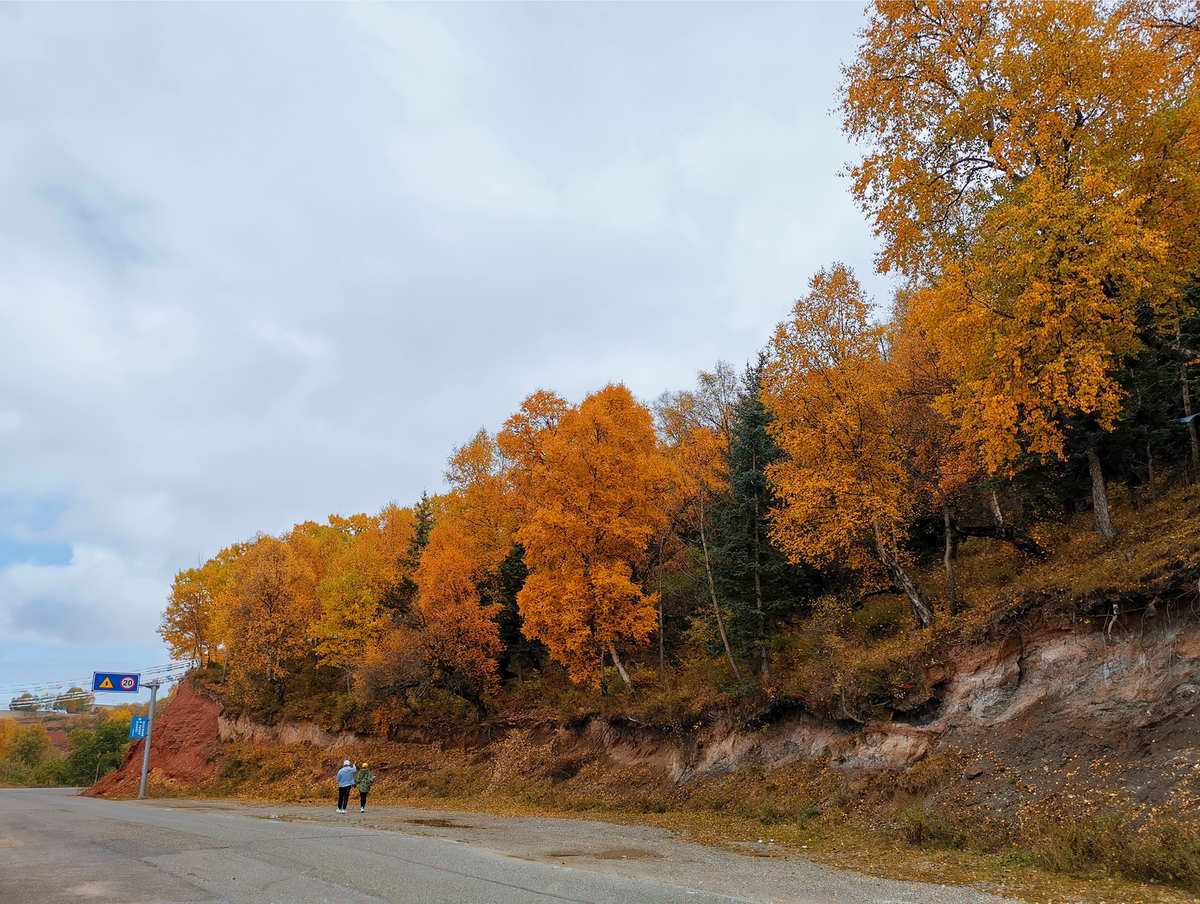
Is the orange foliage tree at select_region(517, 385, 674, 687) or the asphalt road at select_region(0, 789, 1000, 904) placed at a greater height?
the orange foliage tree at select_region(517, 385, 674, 687)

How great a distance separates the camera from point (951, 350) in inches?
705

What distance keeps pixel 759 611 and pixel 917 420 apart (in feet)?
26.5

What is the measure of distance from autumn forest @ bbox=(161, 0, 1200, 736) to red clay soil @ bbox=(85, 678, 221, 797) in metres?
22.0

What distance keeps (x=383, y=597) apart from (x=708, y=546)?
890 inches

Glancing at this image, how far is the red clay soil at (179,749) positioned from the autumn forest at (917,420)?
22038 millimetres

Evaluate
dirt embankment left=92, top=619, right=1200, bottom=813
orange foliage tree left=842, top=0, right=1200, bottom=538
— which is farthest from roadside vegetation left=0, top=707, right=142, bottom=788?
orange foliage tree left=842, top=0, right=1200, bottom=538

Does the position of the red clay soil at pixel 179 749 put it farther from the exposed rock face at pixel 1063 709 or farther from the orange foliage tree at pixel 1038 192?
the orange foliage tree at pixel 1038 192

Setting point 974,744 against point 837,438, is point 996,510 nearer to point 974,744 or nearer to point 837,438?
point 837,438

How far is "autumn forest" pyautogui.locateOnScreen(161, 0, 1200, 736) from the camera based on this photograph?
1653cm

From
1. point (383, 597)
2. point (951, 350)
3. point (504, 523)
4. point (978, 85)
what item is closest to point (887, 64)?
point (978, 85)

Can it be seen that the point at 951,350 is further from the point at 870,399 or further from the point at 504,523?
the point at 504,523

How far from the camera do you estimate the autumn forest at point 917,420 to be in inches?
651

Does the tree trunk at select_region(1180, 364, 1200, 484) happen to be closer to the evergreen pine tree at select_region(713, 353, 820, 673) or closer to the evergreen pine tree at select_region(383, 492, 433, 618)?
the evergreen pine tree at select_region(713, 353, 820, 673)

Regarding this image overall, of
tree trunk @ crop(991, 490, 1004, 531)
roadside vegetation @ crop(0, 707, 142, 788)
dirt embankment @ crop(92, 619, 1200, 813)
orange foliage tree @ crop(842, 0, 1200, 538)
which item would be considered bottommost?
roadside vegetation @ crop(0, 707, 142, 788)
